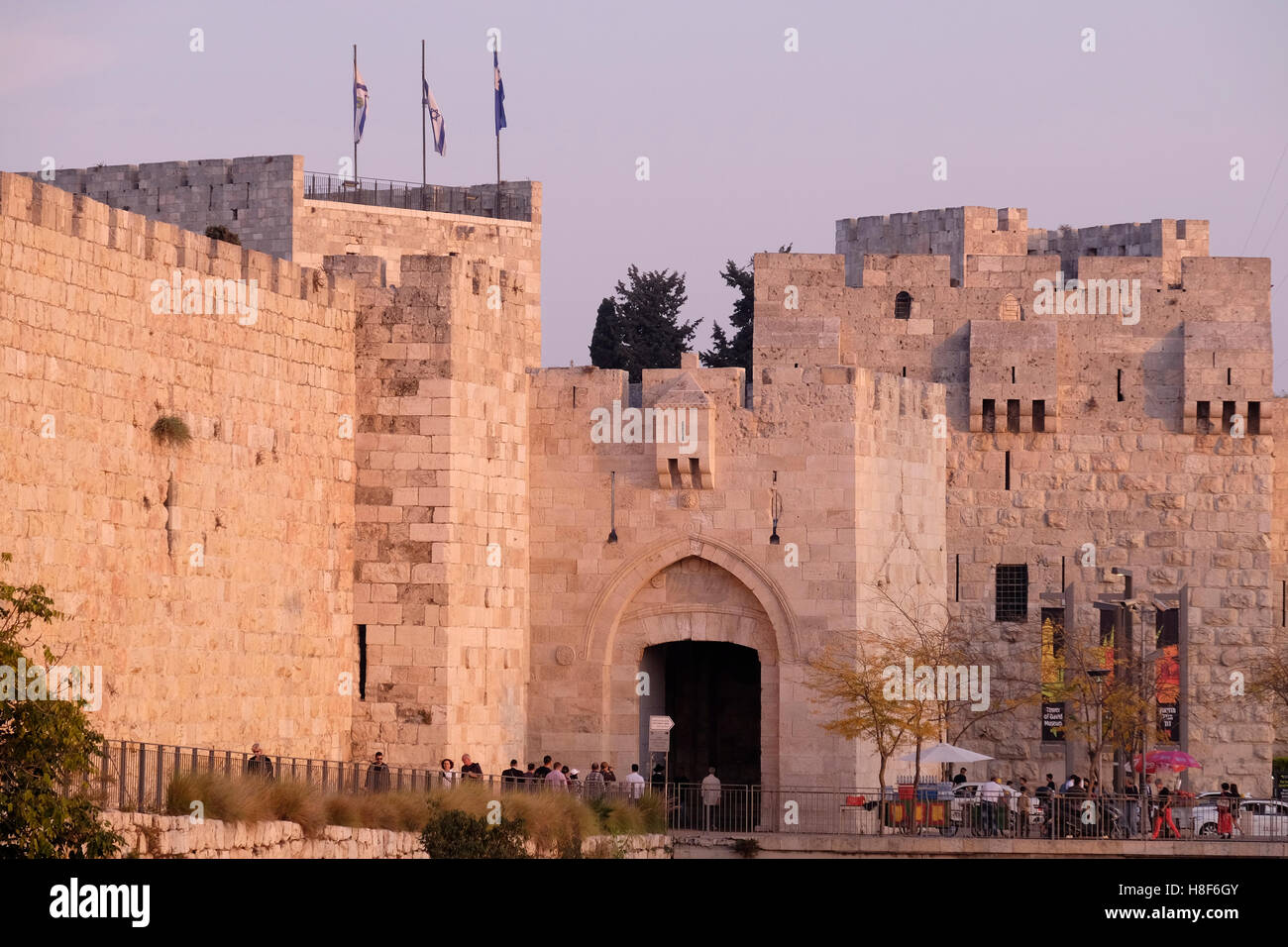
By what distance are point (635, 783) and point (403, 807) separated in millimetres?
6683

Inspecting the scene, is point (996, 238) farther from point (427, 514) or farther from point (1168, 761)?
point (427, 514)

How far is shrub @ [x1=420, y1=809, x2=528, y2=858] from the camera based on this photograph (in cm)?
1919

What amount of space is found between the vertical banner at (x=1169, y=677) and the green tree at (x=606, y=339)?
20890 millimetres

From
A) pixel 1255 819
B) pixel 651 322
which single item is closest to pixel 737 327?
pixel 651 322

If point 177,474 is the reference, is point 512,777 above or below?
below

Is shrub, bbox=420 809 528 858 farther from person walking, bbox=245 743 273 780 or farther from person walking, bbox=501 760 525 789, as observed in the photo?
person walking, bbox=501 760 525 789

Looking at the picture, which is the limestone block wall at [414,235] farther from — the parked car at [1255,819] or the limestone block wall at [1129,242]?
the parked car at [1255,819]

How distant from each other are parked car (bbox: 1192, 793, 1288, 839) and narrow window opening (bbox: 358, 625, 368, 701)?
9708 millimetres

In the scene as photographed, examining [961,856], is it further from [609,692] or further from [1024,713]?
[1024,713]

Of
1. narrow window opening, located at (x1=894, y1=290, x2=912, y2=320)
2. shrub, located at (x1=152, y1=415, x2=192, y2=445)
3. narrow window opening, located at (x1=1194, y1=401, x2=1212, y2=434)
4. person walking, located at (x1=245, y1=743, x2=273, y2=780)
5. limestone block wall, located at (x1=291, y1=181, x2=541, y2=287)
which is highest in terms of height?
limestone block wall, located at (x1=291, y1=181, x2=541, y2=287)

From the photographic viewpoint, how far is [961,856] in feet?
84.5

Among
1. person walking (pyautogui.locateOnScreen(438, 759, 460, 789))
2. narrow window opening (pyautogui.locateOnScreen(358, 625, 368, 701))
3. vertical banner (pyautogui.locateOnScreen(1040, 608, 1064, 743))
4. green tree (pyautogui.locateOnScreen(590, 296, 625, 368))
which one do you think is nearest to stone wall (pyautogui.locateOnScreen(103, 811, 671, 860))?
person walking (pyautogui.locateOnScreen(438, 759, 460, 789))

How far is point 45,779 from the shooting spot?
15.2 m

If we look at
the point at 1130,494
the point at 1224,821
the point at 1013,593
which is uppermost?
the point at 1130,494
